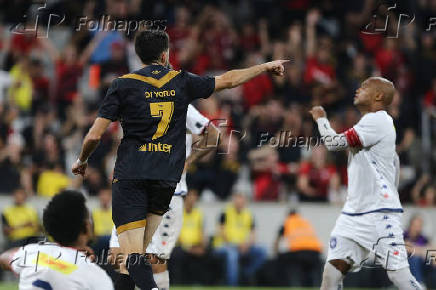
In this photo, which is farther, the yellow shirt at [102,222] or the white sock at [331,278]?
the yellow shirt at [102,222]

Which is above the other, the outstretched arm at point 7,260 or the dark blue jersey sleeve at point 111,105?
the dark blue jersey sleeve at point 111,105

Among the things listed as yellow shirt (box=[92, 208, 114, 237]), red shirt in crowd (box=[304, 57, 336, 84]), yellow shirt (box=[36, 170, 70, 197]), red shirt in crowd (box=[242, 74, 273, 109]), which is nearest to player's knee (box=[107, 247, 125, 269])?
yellow shirt (box=[92, 208, 114, 237])

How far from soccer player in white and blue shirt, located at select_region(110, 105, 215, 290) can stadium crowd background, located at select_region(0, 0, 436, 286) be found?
238 inches

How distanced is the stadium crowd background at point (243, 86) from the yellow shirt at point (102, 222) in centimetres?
37

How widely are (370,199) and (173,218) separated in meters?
2.12

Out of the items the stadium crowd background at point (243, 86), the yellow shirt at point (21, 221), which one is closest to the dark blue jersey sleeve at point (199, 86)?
the stadium crowd background at point (243, 86)

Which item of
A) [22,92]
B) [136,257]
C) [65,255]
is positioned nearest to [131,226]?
[136,257]

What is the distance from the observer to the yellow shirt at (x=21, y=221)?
15.8 meters

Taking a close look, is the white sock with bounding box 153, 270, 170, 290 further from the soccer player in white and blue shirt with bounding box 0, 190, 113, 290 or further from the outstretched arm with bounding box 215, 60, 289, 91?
the soccer player in white and blue shirt with bounding box 0, 190, 113, 290

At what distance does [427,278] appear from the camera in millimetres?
16031

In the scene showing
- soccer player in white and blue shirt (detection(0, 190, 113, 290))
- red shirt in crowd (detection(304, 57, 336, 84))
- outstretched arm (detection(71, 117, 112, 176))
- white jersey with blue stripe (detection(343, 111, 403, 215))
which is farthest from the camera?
red shirt in crowd (detection(304, 57, 336, 84))

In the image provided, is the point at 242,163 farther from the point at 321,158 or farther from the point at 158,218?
the point at 158,218

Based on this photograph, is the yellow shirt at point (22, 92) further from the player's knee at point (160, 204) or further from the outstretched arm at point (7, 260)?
the outstretched arm at point (7, 260)

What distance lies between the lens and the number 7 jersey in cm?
826
